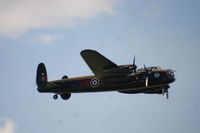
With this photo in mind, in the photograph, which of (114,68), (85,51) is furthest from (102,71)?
(85,51)

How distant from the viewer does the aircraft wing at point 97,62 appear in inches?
1104

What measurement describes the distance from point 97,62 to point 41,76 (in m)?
6.07

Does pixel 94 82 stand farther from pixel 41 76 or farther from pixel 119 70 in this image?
pixel 41 76

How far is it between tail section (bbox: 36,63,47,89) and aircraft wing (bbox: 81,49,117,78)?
4.99 m

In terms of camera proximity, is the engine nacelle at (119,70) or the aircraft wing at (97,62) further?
the engine nacelle at (119,70)

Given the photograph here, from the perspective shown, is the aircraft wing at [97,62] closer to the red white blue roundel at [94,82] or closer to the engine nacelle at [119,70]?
the engine nacelle at [119,70]

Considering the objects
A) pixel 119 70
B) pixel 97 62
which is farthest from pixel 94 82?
pixel 119 70

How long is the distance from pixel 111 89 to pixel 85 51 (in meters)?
5.02

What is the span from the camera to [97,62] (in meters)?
29.0

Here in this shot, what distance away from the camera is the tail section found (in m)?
31.3

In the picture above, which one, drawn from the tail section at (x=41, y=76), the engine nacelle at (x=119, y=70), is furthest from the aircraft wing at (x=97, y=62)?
the tail section at (x=41, y=76)

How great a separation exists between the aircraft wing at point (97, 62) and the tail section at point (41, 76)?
4988 millimetres

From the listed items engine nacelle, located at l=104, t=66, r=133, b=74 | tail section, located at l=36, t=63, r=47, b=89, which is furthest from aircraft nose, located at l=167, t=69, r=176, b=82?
tail section, located at l=36, t=63, r=47, b=89

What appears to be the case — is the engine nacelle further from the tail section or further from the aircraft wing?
the tail section
